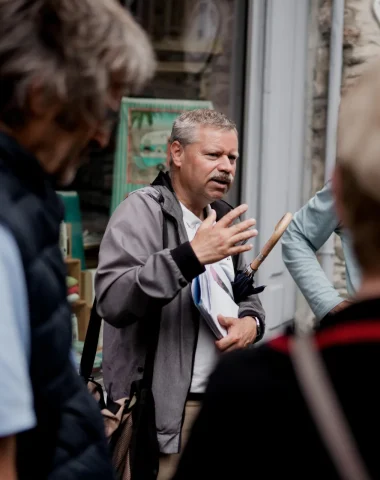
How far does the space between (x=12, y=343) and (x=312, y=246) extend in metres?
2.30

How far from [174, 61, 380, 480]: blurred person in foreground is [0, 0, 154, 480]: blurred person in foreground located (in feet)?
1.16

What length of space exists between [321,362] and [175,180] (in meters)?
2.12

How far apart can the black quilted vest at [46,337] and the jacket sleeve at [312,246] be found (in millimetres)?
1920

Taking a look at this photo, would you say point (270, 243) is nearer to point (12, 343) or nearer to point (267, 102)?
point (12, 343)

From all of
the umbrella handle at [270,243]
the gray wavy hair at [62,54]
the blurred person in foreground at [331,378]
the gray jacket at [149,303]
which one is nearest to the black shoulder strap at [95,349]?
the gray jacket at [149,303]

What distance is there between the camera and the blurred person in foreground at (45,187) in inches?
52.1

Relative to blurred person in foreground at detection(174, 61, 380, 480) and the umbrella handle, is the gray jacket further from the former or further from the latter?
blurred person in foreground at detection(174, 61, 380, 480)

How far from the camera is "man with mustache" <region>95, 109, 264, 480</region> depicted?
2.66 m

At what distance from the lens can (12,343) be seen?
1.30 m

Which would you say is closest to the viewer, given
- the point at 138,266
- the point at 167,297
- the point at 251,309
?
the point at 167,297

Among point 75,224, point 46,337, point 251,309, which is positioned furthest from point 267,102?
point 46,337

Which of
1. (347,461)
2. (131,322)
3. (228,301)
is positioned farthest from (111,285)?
(347,461)

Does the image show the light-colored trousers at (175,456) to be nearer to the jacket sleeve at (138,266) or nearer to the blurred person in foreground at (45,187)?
the jacket sleeve at (138,266)

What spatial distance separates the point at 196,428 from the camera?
1.12 meters
